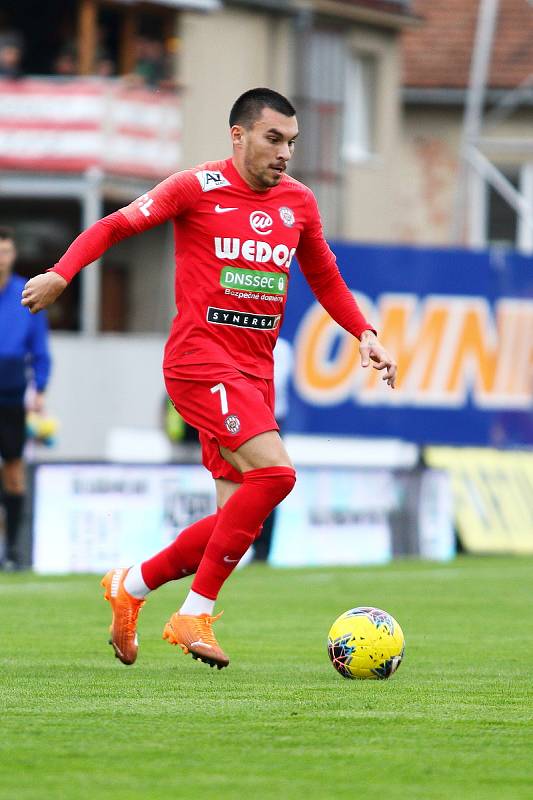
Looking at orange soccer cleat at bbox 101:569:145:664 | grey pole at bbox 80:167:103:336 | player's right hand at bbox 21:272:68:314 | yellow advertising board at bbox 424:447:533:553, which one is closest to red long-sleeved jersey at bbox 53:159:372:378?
player's right hand at bbox 21:272:68:314

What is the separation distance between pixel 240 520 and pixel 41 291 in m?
1.30

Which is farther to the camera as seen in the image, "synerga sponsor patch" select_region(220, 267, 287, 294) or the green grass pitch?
"synerga sponsor patch" select_region(220, 267, 287, 294)

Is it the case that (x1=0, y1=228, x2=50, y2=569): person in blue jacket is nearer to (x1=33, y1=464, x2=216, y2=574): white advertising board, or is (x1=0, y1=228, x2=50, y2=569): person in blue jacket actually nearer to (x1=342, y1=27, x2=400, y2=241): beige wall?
(x1=33, y1=464, x2=216, y2=574): white advertising board

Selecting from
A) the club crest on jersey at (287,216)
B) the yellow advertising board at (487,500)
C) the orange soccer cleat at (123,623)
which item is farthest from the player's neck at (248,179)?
the yellow advertising board at (487,500)

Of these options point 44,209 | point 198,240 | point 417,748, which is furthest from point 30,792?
point 44,209

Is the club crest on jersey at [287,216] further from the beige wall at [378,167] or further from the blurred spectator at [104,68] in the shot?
the beige wall at [378,167]

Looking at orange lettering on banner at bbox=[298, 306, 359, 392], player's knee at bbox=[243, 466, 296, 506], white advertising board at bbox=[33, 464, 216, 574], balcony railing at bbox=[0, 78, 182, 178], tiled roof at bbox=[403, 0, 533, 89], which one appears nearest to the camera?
player's knee at bbox=[243, 466, 296, 506]

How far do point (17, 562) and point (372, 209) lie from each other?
882 inches

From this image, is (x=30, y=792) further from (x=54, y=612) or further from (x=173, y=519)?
(x=173, y=519)

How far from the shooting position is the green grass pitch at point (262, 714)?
5191mm

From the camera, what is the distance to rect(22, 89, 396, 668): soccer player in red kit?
7.81m

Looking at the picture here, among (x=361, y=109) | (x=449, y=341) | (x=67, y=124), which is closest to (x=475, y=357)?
(x=449, y=341)

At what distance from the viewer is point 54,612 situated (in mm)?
11047

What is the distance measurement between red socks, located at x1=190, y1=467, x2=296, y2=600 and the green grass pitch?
1.24ft
